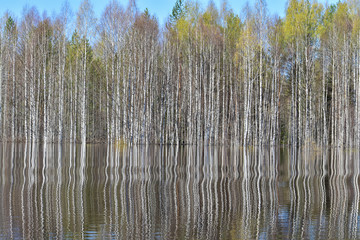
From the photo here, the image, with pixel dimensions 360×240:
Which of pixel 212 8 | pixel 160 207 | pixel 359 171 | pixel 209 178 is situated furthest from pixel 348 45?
pixel 160 207

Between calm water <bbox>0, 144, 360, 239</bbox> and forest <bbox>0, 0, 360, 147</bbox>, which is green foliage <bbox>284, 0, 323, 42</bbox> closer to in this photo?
forest <bbox>0, 0, 360, 147</bbox>

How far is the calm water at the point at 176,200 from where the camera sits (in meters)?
5.87

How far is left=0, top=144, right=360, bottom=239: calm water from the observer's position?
587cm

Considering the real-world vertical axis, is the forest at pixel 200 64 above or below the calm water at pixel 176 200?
above

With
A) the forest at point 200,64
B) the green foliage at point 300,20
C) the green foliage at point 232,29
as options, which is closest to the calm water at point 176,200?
the forest at point 200,64

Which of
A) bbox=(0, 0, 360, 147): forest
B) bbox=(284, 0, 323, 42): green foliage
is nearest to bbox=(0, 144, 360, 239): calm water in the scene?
bbox=(0, 0, 360, 147): forest

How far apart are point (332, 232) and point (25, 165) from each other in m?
10.5

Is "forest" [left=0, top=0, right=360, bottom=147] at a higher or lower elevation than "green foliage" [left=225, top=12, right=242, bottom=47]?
lower

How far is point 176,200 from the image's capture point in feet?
27.0

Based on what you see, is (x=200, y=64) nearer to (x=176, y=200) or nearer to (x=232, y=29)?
(x=232, y=29)

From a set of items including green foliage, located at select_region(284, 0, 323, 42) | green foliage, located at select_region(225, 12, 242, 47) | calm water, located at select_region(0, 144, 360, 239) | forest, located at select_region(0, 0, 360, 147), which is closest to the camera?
calm water, located at select_region(0, 144, 360, 239)

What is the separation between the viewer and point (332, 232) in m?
5.89

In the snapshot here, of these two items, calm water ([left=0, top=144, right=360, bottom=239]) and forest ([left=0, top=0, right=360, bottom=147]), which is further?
forest ([left=0, top=0, right=360, bottom=147])

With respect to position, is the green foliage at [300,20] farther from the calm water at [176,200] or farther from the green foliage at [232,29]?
the calm water at [176,200]
